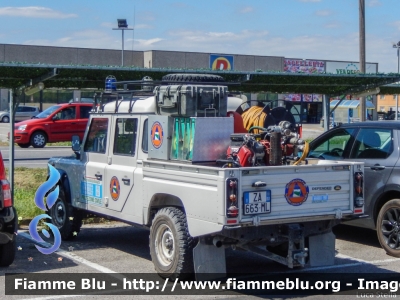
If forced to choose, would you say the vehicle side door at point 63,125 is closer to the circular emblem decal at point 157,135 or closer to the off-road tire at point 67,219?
the off-road tire at point 67,219

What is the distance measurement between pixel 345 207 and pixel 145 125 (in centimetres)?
277

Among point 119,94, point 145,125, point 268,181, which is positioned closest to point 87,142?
point 119,94

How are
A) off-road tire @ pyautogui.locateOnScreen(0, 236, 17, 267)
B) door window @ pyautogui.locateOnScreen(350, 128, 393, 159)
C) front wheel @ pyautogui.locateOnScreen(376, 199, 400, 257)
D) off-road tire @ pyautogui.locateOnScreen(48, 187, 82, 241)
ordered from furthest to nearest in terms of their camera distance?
off-road tire @ pyautogui.locateOnScreen(48, 187, 82, 241) → door window @ pyautogui.locateOnScreen(350, 128, 393, 159) → front wheel @ pyautogui.locateOnScreen(376, 199, 400, 257) → off-road tire @ pyautogui.locateOnScreen(0, 236, 17, 267)

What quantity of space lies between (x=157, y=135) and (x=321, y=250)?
244 centimetres

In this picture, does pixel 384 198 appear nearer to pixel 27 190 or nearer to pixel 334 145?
pixel 334 145

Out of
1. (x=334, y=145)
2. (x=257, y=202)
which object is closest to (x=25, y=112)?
(x=334, y=145)

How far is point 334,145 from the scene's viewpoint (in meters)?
10.8

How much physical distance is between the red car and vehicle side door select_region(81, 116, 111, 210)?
17673 millimetres

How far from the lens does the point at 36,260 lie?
29.7ft

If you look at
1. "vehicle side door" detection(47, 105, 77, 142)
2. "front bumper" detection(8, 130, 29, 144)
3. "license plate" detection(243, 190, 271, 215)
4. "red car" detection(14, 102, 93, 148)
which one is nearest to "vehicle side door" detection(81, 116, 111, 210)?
"license plate" detection(243, 190, 271, 215)

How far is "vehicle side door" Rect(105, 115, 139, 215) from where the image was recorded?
28.9 ft

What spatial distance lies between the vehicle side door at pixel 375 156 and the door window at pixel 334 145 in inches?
8.0

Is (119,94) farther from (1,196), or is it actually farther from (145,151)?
(1,196)

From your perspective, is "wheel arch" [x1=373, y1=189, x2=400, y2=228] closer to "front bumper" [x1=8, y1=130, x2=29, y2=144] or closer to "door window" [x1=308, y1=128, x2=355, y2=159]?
"door window" [x1=308, y1=128, x2=355, y2=159]
